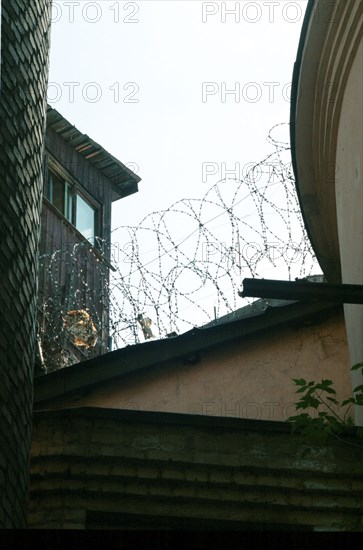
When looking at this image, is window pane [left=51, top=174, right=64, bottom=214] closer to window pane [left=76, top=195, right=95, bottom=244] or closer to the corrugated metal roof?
window pane [left=76, top=195, right=95, bottom=244]

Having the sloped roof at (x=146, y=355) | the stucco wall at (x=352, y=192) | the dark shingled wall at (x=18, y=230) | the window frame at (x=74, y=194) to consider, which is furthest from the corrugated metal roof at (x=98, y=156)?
the dark shingled wall at (x=18, y=230)

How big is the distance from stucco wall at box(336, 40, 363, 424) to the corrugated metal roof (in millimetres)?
9995

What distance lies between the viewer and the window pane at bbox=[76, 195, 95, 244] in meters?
20.0

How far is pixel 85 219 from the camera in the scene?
20359 millimetres

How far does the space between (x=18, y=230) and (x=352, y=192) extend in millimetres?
2880

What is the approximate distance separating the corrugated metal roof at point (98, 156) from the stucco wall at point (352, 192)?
9.99 m

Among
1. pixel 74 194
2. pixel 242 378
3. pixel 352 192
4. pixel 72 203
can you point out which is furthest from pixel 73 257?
pixel 352 192

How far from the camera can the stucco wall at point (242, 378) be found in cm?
1186

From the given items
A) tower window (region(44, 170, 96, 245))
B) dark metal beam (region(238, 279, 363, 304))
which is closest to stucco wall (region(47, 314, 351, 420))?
dark metal beam (region(238, 279, 363, 304))

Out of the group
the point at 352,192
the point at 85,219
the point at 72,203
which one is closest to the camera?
the point at 352,192

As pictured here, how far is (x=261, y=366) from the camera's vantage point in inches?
478

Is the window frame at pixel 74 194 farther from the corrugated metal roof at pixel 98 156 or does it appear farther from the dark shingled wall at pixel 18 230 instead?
the dark shingled wall at pixel 18 230

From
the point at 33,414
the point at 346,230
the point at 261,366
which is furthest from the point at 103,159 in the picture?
the point at 33,414

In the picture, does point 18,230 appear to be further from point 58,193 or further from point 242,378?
point 58,193
